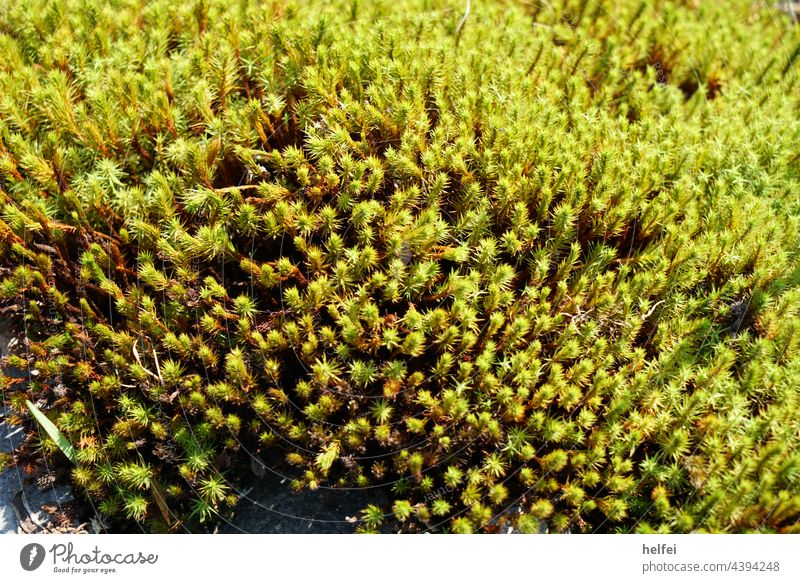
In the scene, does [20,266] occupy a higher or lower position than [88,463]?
higher

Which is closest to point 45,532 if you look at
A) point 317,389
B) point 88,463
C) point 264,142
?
point 88,463

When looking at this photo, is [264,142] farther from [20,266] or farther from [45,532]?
[45,532]
